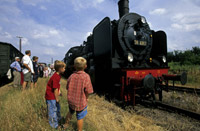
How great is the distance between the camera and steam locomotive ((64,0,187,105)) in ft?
12.1

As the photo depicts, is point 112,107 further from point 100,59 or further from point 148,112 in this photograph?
point 100,59

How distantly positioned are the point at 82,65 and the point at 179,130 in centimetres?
216

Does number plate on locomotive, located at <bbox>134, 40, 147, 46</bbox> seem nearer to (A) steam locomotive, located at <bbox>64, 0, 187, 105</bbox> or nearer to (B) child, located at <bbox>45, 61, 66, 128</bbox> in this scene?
(A) steam locomotive, located at <bbox>64, 0, 187, 105</bbox>

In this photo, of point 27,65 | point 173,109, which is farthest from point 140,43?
point 27,65

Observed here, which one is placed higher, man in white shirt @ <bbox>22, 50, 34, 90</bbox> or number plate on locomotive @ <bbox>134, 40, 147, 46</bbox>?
number plate on locomotive @ <bbox>134, 40, 147, 46</bbox>

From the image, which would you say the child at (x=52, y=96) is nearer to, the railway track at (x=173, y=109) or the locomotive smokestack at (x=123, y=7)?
the railway track at (x=173, y=109)

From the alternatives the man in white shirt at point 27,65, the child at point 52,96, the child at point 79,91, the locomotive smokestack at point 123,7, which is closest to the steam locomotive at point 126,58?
the locomotive smokestack at point 123,7

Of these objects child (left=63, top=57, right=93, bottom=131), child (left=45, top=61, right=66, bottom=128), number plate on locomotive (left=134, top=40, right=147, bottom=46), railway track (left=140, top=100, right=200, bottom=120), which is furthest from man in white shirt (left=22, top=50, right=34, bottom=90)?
railway track (left=140, top=100, right=200, bottom=120)

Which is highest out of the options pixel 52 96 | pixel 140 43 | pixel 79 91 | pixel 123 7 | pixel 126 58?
pixel 123 7

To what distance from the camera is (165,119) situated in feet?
9.34

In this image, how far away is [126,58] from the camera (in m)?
3.90

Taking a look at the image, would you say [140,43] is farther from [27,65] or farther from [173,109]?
[27,65]

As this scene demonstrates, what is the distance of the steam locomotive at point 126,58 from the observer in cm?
369

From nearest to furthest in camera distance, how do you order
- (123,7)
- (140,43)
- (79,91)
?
(79,91)
(140,43)
(123,7)
